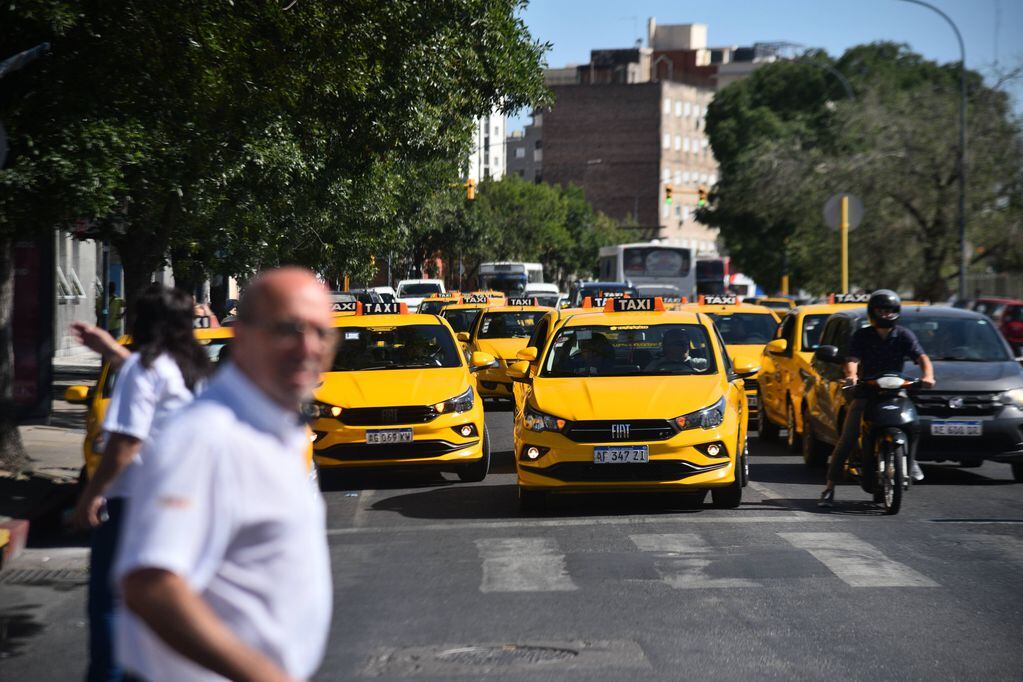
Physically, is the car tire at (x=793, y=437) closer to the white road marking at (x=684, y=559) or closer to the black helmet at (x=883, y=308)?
the black helmet at (x=883, y=308)

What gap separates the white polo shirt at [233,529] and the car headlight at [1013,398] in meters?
12.5

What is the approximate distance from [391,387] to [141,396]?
8892 millimetres

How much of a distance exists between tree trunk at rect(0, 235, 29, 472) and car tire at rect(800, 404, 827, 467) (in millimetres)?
7635

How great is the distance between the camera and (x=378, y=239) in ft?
134

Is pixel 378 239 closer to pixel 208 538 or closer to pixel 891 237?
pixel 891 237

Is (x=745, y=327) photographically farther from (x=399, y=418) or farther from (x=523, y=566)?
(x=523, y=566)

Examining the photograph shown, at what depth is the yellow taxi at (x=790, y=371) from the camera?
1733cm

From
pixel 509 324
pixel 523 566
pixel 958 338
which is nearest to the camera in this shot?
pixel 523 566

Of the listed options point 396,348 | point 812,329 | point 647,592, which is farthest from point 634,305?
point 647,592

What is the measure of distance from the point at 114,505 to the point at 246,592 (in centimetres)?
294

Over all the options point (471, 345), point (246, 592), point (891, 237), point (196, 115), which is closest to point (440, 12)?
point (471, 345)

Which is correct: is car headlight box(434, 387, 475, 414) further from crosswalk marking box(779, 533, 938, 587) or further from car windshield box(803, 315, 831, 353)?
car windshield box(803, 315, 831, 353)

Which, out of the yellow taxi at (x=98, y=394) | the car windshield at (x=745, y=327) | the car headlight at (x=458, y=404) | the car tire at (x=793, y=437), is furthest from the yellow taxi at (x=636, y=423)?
the car windshield at (x=745, y=327)

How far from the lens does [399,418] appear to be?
1415cm
